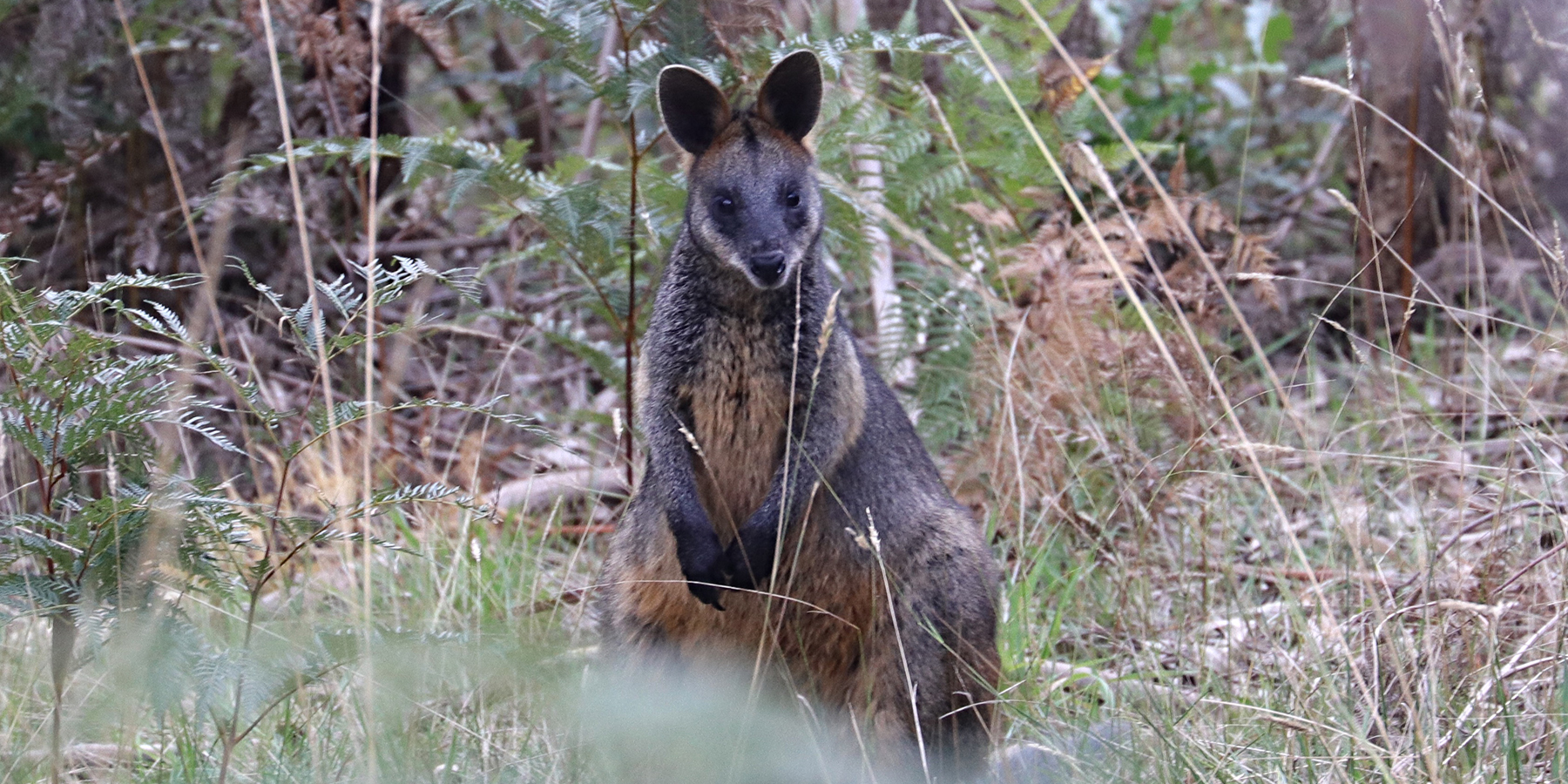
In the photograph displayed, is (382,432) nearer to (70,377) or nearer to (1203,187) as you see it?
(70,377)

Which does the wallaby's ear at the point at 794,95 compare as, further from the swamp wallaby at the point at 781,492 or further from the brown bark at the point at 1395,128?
the brown bark at the point at 1395,128

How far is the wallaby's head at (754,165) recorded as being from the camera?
384cm

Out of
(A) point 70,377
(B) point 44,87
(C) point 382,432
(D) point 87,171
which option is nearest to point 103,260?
(D) point 87,171

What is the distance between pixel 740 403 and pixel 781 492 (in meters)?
0.30

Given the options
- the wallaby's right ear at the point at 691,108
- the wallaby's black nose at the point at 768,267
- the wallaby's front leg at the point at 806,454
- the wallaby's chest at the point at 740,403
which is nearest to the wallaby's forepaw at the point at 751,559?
the wallaby's front leg at the point at 806,454

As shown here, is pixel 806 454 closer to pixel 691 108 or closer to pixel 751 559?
pixel 751 559

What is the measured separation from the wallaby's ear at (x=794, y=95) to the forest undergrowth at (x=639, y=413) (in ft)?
1.34

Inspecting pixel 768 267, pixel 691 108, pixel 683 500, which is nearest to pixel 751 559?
pixel 683 500

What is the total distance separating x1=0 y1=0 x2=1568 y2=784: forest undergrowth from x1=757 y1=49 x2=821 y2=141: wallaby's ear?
41 cm

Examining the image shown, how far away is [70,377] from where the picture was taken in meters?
2.98

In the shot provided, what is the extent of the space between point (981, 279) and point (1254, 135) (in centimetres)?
400

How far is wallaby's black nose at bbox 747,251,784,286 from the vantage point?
A: 147 inches

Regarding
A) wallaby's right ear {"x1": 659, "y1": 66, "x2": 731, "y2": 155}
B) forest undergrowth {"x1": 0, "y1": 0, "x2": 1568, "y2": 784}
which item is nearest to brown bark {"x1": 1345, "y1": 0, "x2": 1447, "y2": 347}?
forest undergrowth {"x1": 0, "y1": 0, "x2": 1568, "y2": 784}

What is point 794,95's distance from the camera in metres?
4.03
